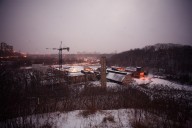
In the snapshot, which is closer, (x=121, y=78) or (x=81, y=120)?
(x=81, y=120)

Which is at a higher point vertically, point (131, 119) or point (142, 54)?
point (142, 54)

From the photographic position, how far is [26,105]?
1338cm

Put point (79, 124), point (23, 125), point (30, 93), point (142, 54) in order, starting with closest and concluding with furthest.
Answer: point (23, 125)
point (79, 124)
point (30, 93)
point (142, 54)

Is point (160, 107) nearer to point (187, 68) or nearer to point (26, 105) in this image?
point (26, 105)

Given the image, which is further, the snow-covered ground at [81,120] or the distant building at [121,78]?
the distant building at [121,78]

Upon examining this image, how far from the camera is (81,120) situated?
10.9m

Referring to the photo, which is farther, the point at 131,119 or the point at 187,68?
the point at 187,68

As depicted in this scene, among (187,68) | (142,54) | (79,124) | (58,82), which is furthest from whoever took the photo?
(142,54)

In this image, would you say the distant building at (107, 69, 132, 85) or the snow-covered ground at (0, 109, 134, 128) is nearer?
the snow-covered ground at (0, 109, 134, 128)

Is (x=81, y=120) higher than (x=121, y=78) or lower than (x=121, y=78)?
higher

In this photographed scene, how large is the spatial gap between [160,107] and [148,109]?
5.64ft

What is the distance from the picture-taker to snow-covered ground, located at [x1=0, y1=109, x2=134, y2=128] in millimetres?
10031

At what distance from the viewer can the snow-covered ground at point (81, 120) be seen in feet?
32.9

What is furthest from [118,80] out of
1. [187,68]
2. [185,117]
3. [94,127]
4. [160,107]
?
[187,68]
